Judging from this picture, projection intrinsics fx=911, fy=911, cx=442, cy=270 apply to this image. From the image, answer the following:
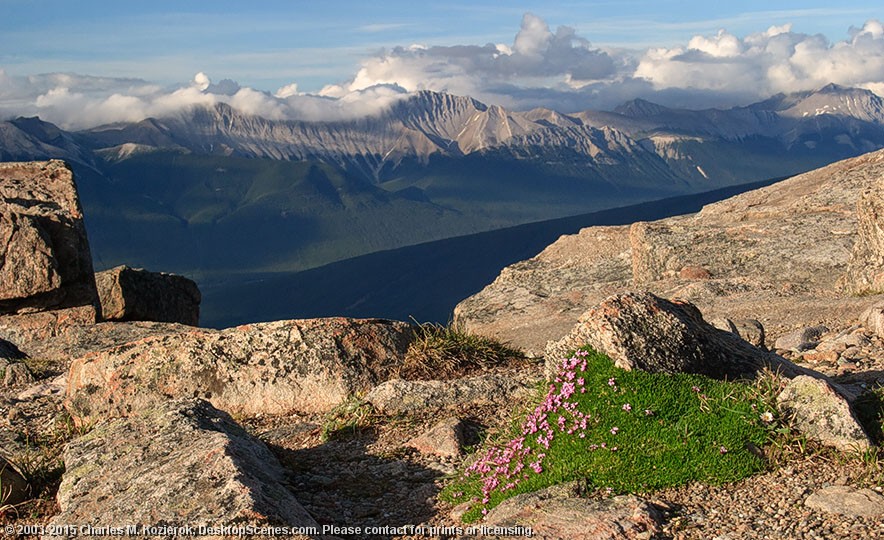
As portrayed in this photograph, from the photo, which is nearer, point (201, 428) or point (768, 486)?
point (768, 486)

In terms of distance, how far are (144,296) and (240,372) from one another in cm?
2482

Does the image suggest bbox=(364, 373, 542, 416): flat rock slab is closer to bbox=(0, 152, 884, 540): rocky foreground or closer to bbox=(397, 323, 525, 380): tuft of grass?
bbox=(0, 152, 884, 540): rocky foreground

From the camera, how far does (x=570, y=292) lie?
92.9ft

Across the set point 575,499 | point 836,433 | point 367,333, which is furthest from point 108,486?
point 836,433

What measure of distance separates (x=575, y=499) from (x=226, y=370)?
6.95 meters

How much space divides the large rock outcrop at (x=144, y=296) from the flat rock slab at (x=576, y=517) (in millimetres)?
28113

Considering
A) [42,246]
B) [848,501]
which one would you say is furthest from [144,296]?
[848,501]

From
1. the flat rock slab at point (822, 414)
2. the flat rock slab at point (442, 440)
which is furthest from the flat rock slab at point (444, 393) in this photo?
the flat rock slab at point (822, 414)

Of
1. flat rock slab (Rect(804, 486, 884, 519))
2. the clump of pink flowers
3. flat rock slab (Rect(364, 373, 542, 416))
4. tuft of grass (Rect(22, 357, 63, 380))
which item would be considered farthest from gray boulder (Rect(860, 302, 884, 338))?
tuft of grass (Rect(22, 357, 63, 380))

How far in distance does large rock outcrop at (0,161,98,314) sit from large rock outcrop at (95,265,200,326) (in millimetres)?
4683

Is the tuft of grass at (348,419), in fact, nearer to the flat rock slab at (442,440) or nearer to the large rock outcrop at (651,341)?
the flat rock slab at (442,440)

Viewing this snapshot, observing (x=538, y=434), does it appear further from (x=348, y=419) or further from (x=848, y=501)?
(x=348, y=419)

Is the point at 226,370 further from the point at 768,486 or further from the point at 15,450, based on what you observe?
the point at 768,486

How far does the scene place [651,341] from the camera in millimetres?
10812
